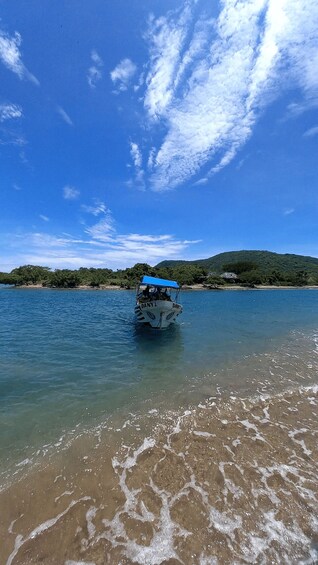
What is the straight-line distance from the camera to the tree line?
94.7 m

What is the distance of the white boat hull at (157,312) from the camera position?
21083mm

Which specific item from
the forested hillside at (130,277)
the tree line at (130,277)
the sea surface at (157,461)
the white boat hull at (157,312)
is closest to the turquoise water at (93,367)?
the sea surface at (157,461)

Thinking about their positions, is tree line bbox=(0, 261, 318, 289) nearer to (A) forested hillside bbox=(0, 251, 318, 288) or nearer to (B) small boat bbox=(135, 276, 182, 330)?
(A) forested hillside bbox=(0, 251, 318, 288)

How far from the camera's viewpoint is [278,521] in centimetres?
468

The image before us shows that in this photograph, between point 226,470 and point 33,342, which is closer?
point 226,470

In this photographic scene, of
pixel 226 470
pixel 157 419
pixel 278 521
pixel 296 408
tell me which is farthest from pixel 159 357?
pixel 278 521

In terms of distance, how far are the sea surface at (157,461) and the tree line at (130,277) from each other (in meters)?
81.2

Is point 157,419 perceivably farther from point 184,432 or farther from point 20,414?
point 20,414

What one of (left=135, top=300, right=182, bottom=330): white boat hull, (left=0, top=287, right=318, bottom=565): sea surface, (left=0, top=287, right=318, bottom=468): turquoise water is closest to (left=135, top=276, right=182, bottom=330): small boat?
(left=135, top=300, right=182, bottom=330): white boat hull

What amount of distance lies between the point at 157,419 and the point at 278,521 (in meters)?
4.23

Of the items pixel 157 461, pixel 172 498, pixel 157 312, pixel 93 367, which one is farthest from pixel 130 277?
pixel 172 498

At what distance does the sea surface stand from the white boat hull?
304 inches

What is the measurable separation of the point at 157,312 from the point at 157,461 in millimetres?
15234

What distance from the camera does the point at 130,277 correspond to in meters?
110
